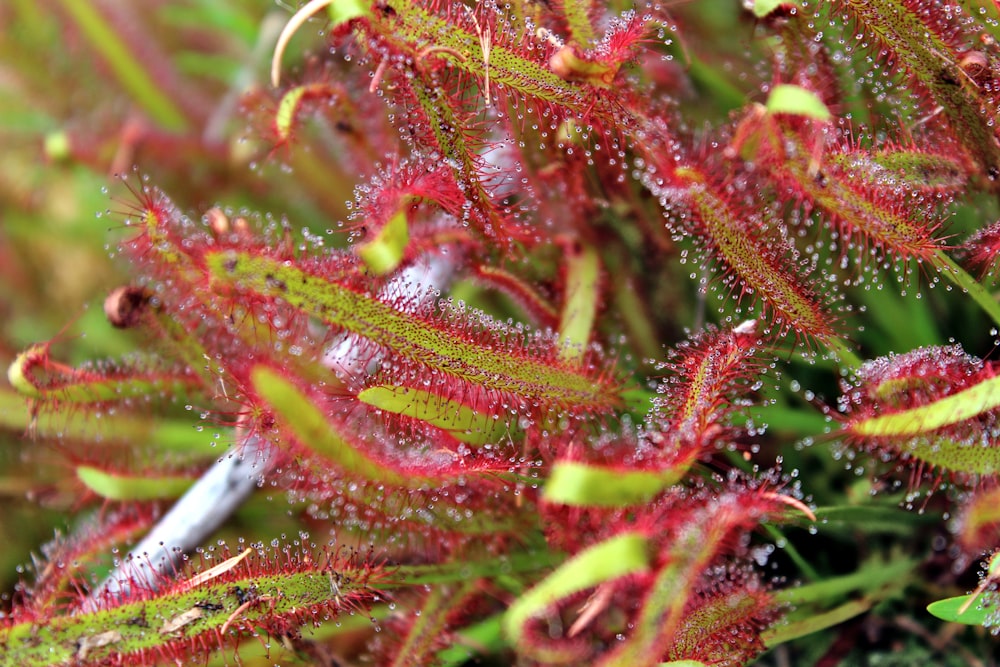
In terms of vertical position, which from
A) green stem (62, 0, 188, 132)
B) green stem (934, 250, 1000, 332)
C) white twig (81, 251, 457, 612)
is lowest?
white twig (81, 251, 457, 612)

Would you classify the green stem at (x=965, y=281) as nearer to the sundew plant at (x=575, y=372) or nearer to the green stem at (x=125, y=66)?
the sundew plant at (x=575, y=372)

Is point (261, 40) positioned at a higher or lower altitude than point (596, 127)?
higher

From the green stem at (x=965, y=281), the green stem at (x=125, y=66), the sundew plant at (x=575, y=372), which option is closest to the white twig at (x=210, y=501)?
the sundew plant at (x=575, y=372)

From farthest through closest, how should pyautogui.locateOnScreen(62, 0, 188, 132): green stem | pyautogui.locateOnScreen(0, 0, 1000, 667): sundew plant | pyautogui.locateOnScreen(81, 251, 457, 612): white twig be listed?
pyautogui.locateOnScreen(62, 0, 188, 132): green stem → pyautogui.locateOnScreen(81, 251, 457, 612): white twig → pyautogui.locateOnScreen(0, 0, 1000, 667): sundew plant

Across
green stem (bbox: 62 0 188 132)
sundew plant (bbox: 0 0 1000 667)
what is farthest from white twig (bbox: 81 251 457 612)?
green stem (bbox: 62 0 188 132)

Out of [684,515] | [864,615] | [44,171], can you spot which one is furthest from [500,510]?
[44,171]

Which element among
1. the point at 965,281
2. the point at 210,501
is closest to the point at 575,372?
the point at 965,281

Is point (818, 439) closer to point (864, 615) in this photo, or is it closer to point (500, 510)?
point (864, 615)

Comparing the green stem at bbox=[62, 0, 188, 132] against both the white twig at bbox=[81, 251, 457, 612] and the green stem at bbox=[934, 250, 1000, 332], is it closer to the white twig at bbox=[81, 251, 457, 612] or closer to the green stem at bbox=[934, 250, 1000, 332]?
the white twig at bbox=[81, 251, 457, 612]

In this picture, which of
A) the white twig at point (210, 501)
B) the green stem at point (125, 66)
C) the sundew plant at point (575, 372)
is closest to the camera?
the sundew plant at point (575, 372)
